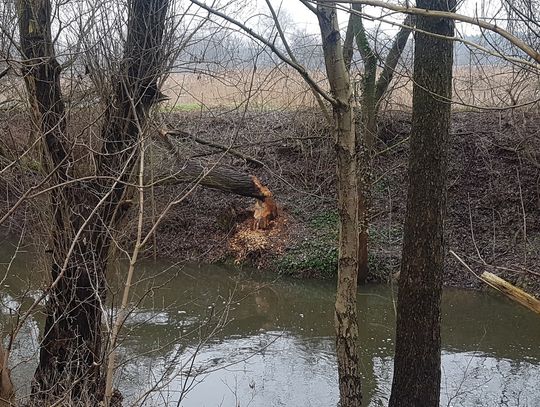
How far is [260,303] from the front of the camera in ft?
38.3

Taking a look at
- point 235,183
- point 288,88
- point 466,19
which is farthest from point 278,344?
point 466,19

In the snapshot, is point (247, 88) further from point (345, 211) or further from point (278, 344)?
point (278, 344)

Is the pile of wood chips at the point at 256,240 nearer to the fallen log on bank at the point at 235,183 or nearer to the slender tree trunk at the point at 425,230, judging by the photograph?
the fallen log on bank at the point at 235,183

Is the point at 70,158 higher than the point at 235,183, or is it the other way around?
the point at 70,158

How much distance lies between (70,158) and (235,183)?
6222mm

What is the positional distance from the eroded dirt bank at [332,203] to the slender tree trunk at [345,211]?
6.28 meters

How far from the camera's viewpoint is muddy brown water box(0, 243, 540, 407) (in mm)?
7168

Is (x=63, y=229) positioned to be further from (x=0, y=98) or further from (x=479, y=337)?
(x=479, y=337)

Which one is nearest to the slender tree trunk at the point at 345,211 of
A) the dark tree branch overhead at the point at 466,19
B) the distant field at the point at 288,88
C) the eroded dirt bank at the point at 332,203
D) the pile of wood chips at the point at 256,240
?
the distant field at the point at 288,88

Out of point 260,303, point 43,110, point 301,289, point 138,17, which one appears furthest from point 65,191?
point 301,289

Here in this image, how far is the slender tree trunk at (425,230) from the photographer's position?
5.40 m

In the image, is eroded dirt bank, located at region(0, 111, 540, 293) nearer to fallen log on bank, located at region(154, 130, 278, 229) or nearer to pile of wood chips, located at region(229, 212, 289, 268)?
pile of wood chips, located at region(229, 212, 289, 268)

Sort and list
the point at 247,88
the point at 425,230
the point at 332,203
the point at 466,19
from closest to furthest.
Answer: the point at 466,19 → the point at 425,230 → the point at 247,88 → the point at 332,203

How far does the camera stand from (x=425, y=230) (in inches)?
213
